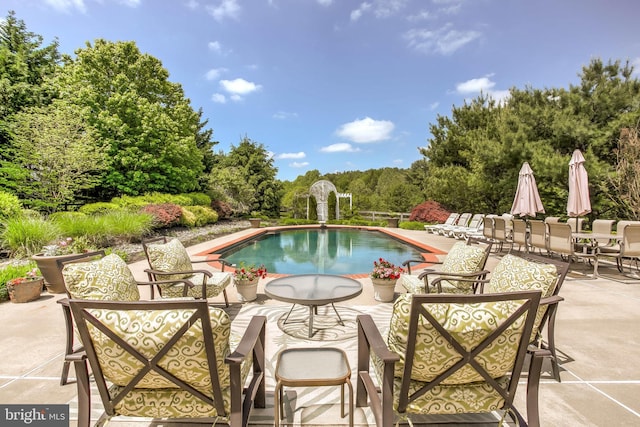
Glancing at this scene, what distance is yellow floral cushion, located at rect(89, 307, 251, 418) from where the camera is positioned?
4.33ft

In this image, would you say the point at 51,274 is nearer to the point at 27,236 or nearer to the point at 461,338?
the point at 27,236

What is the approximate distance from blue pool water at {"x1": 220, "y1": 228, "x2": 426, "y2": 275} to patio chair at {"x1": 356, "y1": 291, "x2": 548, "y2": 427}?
566 centimetres

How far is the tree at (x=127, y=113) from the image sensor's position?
13461mm

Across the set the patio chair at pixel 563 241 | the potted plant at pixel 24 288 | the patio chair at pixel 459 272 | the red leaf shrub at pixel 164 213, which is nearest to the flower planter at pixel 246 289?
the patio chair at pixel 459 272

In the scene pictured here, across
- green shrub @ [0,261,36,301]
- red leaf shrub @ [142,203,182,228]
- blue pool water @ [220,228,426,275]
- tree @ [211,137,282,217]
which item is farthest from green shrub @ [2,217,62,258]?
tree @ [211,137,282,217]

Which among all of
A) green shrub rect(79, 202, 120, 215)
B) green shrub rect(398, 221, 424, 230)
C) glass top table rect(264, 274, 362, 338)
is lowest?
green shrub rect(398, 221, 424, 230)

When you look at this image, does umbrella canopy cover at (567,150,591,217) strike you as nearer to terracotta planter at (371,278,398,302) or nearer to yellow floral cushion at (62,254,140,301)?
terracotta planter at (371,278,398,302)

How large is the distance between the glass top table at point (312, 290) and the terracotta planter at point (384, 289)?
26.2 inches

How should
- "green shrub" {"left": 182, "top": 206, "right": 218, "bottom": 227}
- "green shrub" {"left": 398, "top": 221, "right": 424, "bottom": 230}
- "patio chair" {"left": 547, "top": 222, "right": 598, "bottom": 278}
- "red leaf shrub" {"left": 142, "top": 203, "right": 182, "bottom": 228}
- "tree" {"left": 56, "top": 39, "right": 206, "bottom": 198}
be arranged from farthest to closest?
"green shrub" {"left": 398, "top": 221, "right": 424, "bottom": 230} < "green shrub" {"left": 182, "top": 206, "right": 218, "bottom": 227} < "tree" {"left": 56, "top": 39, "right": 206, "bottom": 198} < "red leaf shrub" {"left": 142, "top": 203, "right": 182, "bottom": 228} < "patio chair" {"left": 547, "top": 222, "right": 598, "bottom": 278}

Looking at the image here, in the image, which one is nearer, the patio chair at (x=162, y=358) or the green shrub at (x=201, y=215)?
the patio chair at (x=162, y=358)

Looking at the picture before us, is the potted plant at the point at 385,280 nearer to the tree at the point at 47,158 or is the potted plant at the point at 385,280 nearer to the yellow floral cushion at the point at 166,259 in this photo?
the yellow floral cushion at the point at 166,259

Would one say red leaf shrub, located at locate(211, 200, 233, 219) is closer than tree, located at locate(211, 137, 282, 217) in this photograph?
Yes

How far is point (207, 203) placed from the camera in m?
17.5

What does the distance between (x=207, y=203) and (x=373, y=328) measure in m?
17.3
